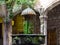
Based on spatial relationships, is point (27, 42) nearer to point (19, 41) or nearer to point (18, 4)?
point (19, 41)

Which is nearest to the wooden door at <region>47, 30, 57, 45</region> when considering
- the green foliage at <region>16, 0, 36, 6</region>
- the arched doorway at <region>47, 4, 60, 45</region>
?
the arched doorway at <region>47, 4, 60, 45</region>

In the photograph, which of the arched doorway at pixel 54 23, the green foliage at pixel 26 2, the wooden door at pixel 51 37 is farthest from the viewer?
the wooden door at pixel 51 37

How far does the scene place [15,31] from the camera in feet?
57.8

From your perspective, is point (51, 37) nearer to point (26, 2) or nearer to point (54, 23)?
point (54, 23)

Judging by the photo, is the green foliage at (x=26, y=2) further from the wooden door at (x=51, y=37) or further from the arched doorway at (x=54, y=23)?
the wooden door at (x=51, y=37)

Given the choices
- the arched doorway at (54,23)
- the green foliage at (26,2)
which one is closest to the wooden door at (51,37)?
the arched doorway at (54,23)

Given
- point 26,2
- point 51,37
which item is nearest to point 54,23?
point 51,37

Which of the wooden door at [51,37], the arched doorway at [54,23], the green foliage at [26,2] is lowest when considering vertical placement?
the wooden door at [51,37]

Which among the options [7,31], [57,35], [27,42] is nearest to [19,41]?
[27,42]

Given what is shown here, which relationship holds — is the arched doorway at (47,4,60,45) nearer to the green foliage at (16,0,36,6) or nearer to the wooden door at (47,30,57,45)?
the wooden door at (47,30,57,45)

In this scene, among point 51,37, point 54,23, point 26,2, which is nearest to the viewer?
point 26,2

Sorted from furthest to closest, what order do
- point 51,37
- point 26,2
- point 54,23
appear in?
point 51,37, point 54,23, point 26,2

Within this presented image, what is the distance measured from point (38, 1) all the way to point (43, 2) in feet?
1.03

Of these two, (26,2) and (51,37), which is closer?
(26,2)
